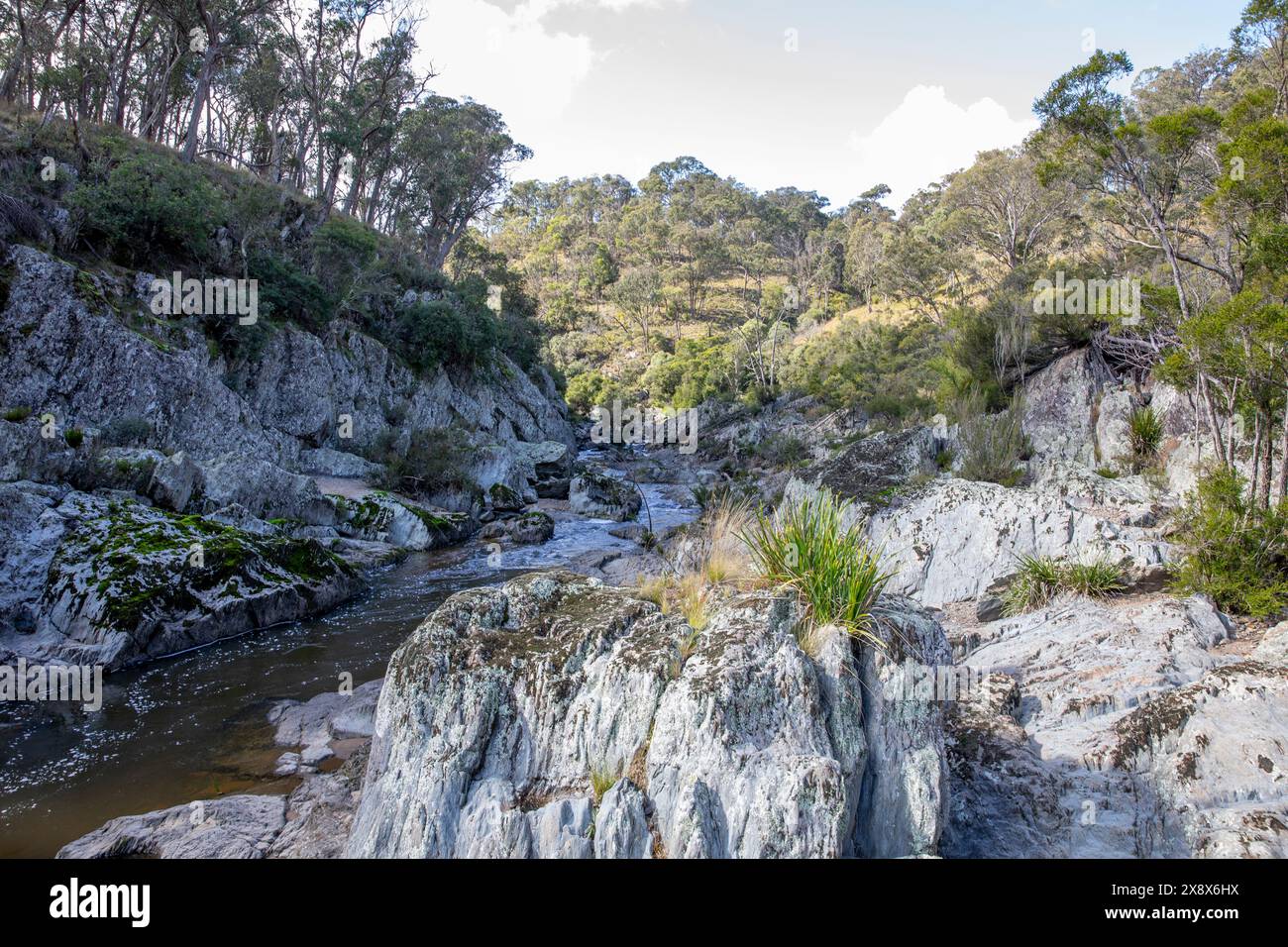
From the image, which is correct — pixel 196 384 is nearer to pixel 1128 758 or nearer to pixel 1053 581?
pixel 1053 581

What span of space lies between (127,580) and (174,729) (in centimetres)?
355

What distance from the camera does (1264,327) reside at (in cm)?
892

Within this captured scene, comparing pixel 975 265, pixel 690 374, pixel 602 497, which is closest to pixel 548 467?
pixel 602 497

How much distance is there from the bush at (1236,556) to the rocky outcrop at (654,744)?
5.73 m

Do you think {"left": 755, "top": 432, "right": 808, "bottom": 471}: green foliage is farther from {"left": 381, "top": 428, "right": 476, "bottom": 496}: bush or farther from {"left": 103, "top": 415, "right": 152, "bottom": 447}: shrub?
{"left": 103, "top": 415, "right": 152, "bottom": 447}: shrub

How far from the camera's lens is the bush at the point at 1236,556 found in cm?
803

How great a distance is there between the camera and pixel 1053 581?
9.67 metres

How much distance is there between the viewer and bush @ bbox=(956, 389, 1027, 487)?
14398mm

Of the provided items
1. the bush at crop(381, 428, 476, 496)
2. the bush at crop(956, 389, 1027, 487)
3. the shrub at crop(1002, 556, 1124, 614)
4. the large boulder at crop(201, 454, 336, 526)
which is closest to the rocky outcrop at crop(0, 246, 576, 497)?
the large boulder at crop(201, 454, 336, 526)

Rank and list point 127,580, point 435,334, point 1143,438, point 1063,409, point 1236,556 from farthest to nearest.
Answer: point 435,334
point 1063,409
point 1143,438
point 127,580
point 1236,556

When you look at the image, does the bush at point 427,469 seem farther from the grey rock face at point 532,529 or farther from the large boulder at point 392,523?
the grey rock face at point 532,529

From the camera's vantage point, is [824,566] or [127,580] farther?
[127,580]

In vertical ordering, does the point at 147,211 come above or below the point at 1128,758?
above
